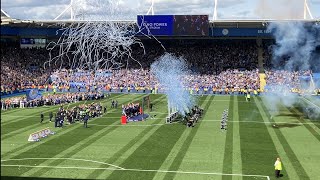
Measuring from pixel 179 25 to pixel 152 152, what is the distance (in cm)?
4433

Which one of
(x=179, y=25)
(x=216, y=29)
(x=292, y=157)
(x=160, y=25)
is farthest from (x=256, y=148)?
(x=216, y=29)

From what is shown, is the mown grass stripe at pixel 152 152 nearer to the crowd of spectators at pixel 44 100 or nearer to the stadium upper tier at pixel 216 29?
the crowd of spectators at pixel 44 100

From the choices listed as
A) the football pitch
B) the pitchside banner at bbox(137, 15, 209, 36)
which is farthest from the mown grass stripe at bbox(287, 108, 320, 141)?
the pitchside banner at bbox(137, 15, 209, 36)

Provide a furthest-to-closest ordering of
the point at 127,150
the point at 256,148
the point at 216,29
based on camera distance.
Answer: the point at 216,29, the point at 256,148, the point at 127,150

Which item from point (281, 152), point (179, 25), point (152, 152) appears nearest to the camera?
point (152, 152)

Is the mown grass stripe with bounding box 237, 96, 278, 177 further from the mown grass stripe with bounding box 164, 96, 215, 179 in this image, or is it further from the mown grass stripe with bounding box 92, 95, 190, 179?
the mown grass stripe with bounding box 92, 95, 190, 179

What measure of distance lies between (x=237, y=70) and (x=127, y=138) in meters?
42.4

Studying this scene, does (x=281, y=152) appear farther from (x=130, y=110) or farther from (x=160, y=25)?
(x=160, y=25)

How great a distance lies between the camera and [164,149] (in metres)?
28.7

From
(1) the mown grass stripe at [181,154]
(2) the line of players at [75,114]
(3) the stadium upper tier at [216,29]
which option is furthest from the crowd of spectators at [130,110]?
(3) the stadium upper tier at [216,29]

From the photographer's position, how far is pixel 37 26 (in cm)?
7169

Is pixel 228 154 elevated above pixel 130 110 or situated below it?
below

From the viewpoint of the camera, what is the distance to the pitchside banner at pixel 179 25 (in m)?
69.2

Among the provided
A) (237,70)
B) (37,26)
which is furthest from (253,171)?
(37,26)
